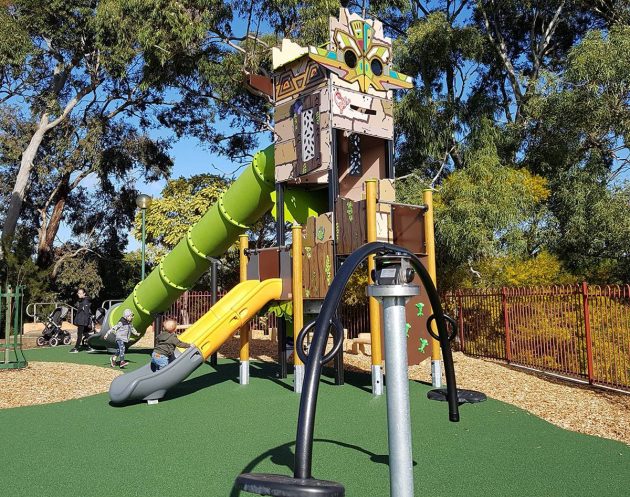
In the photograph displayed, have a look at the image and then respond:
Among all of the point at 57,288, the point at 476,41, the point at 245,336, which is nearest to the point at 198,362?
the point at 245,336

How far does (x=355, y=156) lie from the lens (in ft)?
36.7

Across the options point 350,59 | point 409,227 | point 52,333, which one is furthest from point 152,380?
point 52,333

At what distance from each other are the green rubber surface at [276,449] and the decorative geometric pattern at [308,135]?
4.12 m

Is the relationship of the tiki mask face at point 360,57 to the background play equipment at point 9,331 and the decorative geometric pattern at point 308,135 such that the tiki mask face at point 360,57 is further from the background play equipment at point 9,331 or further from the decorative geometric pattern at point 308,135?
the background play equipment at point 9,331

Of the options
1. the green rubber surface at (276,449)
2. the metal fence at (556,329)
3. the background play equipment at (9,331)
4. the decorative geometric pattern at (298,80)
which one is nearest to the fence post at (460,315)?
the metal fence at (556,329)

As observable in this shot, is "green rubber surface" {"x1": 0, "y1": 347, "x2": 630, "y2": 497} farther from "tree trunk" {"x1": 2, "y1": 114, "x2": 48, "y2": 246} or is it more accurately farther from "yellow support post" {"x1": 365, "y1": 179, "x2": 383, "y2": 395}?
"tree trunk" {"x1": 2, "y1": 114, "x2": 48, "y2": 246}

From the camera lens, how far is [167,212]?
24.1m

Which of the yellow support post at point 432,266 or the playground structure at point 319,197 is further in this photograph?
the yellow support post at point 432,266

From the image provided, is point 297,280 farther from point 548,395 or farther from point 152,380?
point 548,395

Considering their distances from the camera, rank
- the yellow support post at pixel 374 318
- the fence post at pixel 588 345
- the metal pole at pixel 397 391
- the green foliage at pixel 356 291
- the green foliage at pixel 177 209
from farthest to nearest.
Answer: the green foliage at pixel 177 209 → the green foliage at pixel 356 291 → the fence post at pixel 588 345 → the yellow support post at pixel 374 318 → the metal pole at pixel 397 391

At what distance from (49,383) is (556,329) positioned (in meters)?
9.44

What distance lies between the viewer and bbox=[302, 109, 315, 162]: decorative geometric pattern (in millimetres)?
9672

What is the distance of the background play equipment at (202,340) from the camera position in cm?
808

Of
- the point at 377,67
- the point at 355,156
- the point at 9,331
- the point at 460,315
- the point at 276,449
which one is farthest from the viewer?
the point at 460,315
